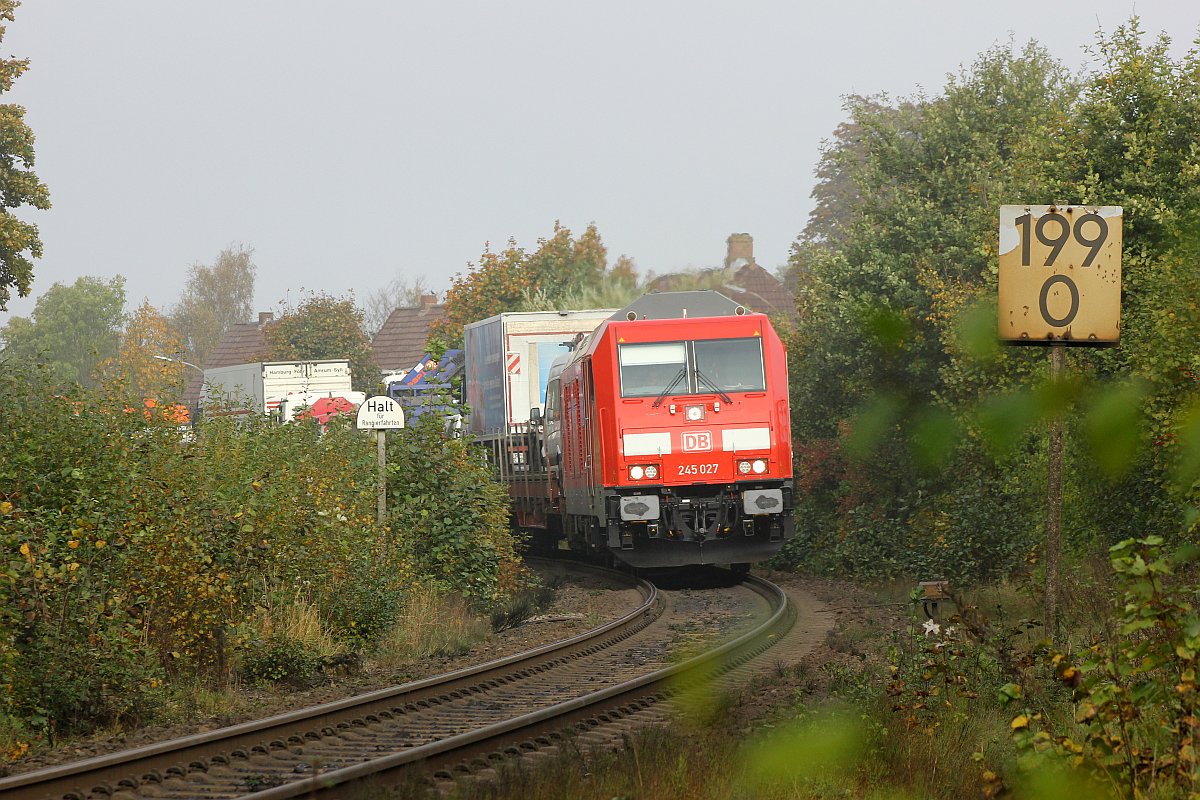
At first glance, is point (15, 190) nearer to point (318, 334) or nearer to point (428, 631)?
point (428, 631)

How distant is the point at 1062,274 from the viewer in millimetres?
8211

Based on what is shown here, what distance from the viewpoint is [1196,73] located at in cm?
1575

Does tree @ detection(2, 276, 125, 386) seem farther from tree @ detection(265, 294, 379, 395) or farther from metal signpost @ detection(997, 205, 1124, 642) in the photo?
metal signpost @ detection(997, 205, 1124, 642)

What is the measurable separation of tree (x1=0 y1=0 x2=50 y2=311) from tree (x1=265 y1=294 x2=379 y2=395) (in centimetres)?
3896

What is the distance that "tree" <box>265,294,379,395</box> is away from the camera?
71.9 meters

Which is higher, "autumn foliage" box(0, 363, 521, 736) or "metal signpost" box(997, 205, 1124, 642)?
"metal signpost" box(997, 205, 1124, 642)

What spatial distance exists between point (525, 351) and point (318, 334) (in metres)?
47.3

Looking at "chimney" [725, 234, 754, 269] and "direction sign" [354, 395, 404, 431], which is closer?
"direction sign" [354, 395, 404, 431]

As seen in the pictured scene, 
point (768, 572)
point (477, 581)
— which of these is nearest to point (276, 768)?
point (477, 581)

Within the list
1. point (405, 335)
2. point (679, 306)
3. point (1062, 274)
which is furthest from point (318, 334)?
point (1062, 274)

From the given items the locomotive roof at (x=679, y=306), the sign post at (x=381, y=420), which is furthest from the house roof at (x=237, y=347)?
the sign post at (x=381, y=420)

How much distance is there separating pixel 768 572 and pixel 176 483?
42.5ft

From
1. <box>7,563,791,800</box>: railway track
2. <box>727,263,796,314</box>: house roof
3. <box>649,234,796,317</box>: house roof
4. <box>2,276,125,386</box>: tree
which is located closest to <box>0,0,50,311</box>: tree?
<box>7,563,791,800</box>: railway track

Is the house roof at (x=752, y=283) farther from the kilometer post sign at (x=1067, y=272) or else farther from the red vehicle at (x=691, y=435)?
the kilometer post sign at (x=1067, y=272)
